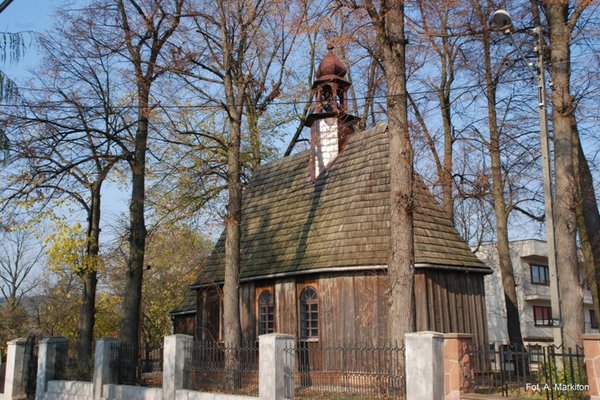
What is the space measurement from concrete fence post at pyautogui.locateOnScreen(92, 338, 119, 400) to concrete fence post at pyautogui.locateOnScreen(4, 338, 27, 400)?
378 centimetres

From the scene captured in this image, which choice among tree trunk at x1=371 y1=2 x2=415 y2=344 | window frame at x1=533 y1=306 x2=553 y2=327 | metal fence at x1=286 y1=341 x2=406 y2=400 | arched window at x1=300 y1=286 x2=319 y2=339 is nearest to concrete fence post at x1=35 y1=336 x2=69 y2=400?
metal fence at x1=286 y1=341 x2=406 y2=400

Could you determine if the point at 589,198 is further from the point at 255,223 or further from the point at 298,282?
the point at 255,223

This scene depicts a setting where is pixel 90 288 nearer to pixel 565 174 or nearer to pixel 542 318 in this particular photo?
pixel 565 174

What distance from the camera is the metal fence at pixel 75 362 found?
1681 centimetres

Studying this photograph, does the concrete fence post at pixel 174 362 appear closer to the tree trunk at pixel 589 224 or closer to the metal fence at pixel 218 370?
the metal fence at pixel 218 370

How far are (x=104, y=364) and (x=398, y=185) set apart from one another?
8.57 metres

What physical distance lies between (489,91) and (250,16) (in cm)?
824

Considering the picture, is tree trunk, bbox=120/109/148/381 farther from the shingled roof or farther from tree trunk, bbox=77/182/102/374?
the shingled roof

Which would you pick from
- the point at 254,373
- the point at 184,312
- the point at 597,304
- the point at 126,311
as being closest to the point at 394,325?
the point at 254,373

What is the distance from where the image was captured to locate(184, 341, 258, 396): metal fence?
1308 cm

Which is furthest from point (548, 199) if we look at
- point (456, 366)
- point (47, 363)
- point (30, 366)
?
point (30, 366)

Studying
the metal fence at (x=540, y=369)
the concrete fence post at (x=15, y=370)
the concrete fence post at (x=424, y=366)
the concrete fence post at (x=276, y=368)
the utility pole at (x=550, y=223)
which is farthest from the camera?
the concrete fence post at (x=15, y=370)

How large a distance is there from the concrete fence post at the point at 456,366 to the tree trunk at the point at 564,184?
10.4 ft

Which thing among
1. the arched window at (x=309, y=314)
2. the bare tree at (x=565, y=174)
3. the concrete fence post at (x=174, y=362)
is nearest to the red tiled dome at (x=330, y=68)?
the arched window at (x=309, y=314)
